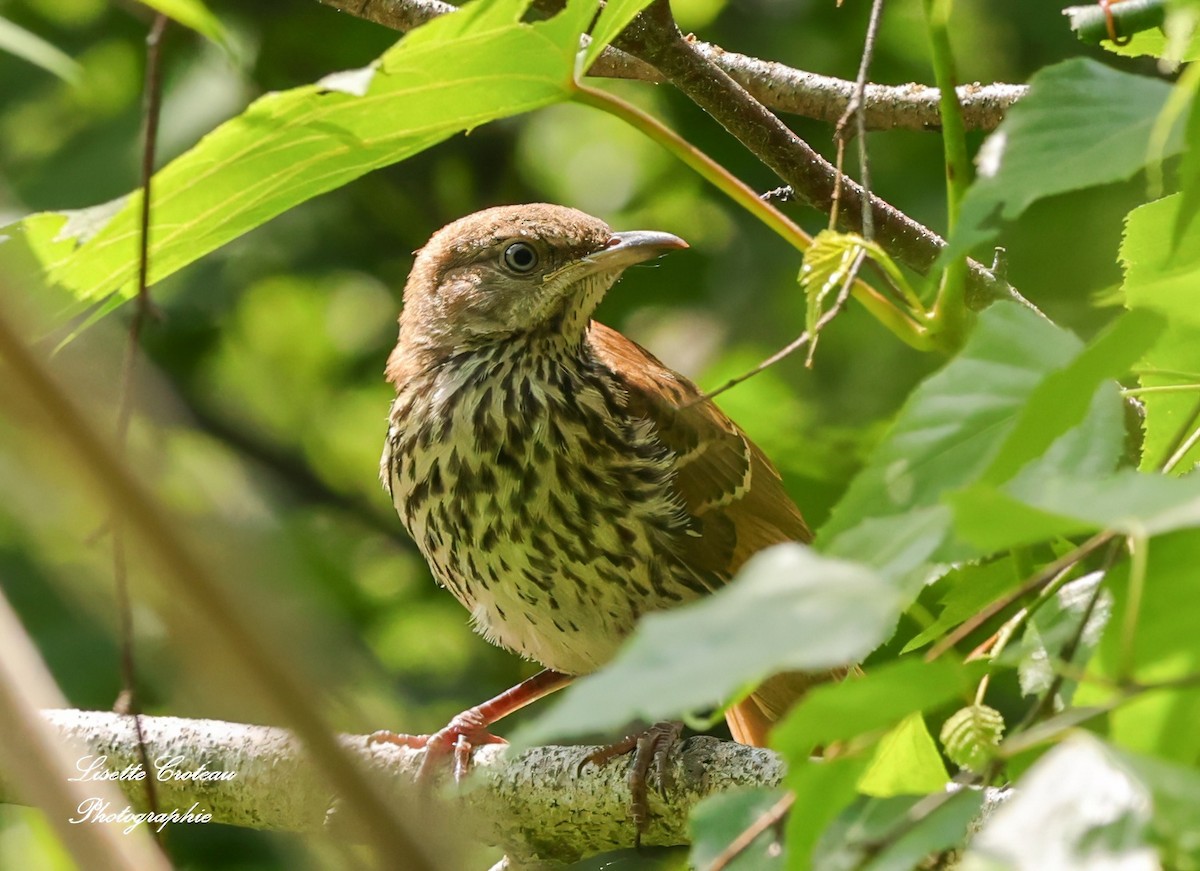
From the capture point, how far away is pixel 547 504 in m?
3.03

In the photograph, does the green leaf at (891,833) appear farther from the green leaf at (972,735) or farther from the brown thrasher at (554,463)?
the brown thrasher at (554,463)

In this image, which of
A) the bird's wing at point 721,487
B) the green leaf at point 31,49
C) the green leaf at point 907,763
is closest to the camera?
the green leaf at point 31,49

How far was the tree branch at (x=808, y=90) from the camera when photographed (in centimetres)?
283

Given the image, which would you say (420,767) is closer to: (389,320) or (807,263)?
(807,263)

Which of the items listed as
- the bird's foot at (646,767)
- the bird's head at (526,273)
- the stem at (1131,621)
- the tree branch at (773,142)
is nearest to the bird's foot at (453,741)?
the bird's foot at (646,767)

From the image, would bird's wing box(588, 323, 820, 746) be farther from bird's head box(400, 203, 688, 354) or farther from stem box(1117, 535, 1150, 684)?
stem box(1117, 535, 1150, 684)

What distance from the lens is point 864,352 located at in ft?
14.7

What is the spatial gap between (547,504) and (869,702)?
2156 mm

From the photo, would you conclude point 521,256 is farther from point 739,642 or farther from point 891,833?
point 739,642

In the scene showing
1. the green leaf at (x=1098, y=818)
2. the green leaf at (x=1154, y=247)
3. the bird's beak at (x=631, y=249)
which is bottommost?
the green leaf at (x=1098, y=818)

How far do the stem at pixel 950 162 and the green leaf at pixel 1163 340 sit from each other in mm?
183

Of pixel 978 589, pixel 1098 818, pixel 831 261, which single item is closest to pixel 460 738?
pixel 978 589

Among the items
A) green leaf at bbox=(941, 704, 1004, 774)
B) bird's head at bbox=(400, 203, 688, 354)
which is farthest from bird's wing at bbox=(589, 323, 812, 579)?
green leaf at bbox=(941, 704, 1004, 774)

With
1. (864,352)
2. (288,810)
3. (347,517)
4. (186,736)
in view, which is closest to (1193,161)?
(288,810)
